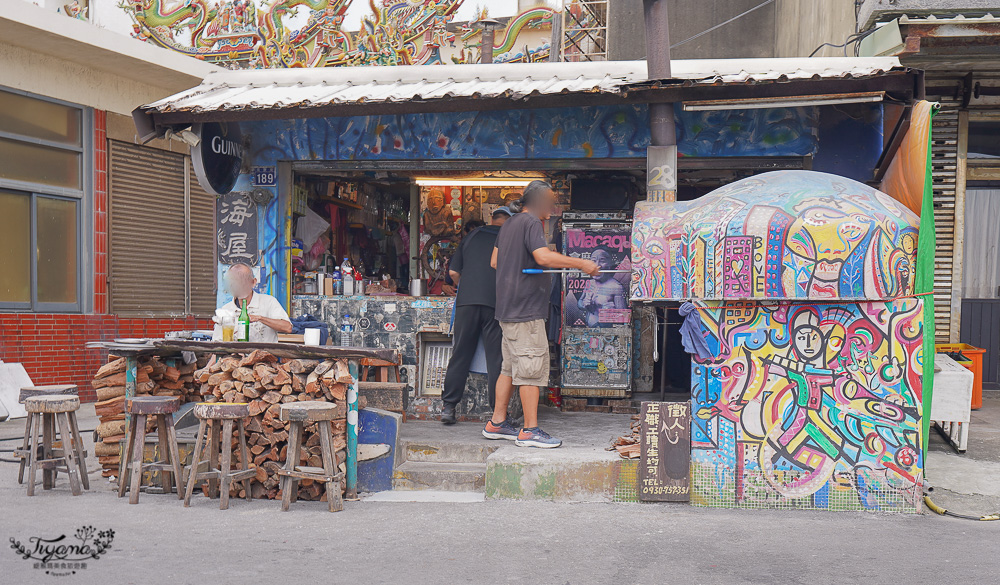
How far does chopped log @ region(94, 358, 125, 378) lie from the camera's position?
6703 millimetres

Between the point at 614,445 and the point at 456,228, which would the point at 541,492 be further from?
the point at 456,228

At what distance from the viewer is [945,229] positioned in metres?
8.92

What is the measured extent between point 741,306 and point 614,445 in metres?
1.47

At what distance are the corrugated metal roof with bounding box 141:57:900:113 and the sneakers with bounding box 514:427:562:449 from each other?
270 cm

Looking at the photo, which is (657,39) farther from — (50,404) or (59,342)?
(59,342)

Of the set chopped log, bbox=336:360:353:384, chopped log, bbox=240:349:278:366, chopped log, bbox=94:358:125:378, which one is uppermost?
chopped log, bbox=240:349:278:366

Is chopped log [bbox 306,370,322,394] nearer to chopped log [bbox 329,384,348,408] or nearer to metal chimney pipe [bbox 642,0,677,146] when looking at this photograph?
chopped log [bbox 329,384,348,408]

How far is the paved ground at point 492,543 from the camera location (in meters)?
4.27

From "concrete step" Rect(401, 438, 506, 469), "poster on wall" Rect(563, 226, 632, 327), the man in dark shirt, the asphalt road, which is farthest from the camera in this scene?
"poster on wall" Rect(563, 226, 632, 327)

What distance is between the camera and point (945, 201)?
8883mm

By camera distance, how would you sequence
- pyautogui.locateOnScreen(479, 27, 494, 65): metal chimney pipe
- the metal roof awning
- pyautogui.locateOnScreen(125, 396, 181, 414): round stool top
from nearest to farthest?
pyautogui.locateOnScreen(125, 396, 181, 414): round stool top, the metal roof awning, pyautogui.locateOnScreen(479, 27, 494, 65): metal chimney pipe

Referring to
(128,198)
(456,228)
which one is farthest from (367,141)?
(128,198)

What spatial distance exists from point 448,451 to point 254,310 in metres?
1.99

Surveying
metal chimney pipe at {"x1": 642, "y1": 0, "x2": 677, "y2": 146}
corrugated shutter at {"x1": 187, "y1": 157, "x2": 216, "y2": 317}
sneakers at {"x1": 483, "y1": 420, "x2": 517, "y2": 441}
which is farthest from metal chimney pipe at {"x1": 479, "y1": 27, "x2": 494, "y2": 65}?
sneakers at {"x1": 483, "y1": 420, "x2": 517, "y2": 441}
